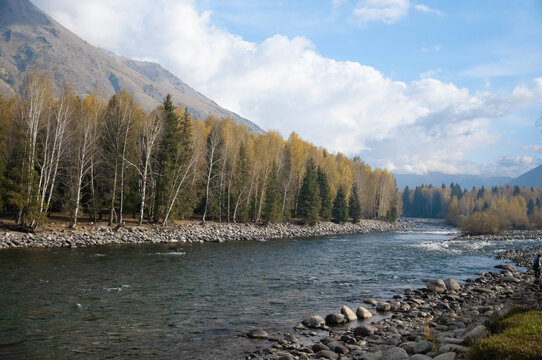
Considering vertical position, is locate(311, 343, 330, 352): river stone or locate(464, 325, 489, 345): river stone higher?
locate(464, 325, 489, 345): river stone

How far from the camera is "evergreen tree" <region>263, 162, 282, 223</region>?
168ft

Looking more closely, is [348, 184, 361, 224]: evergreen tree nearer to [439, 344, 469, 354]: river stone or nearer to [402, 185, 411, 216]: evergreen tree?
[439, 344, 469, 354]: river stone

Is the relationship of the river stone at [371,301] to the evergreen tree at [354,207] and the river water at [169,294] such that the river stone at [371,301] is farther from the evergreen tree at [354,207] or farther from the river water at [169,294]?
the evergreen tree at [354,207]

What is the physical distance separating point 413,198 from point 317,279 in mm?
177046

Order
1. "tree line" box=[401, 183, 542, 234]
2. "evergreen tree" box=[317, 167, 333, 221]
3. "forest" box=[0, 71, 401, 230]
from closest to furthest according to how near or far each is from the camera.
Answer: "forest" box=[0, 71, 401, 230] < "evergreen tree" box=[317, 167, 333, 221] < "tree line" box=[401, 183, 542, 234]

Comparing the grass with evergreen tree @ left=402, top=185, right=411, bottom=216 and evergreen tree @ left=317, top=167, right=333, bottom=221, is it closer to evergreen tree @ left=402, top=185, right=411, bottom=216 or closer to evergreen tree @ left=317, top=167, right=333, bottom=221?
evergreen tree @ left=317, top=167, right=333, bottom=221

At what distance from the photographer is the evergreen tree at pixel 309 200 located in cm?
5919

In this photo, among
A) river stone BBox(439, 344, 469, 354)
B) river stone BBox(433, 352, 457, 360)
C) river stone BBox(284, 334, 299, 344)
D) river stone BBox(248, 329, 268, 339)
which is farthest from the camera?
river stone BBox(248, 329, 268, 339)

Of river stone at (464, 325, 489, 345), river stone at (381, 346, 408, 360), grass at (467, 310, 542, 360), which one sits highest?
grass at (467, 310, 542, 360)

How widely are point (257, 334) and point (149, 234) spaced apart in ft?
84.9

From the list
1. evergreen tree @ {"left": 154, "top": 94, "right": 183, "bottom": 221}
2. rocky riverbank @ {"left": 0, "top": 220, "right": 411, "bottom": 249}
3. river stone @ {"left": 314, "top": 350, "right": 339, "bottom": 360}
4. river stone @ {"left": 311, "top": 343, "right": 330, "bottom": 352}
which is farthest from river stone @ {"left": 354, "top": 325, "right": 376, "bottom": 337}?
evergreen tree @ {"left": 154, "top": 94, "right": 183, "bottom": 221}

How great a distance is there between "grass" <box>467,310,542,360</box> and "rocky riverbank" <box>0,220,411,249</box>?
28.7 m

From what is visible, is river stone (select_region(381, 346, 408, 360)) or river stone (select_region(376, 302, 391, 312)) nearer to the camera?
river stone (select_region(381, 346, 408, 360))

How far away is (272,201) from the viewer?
5122cm
